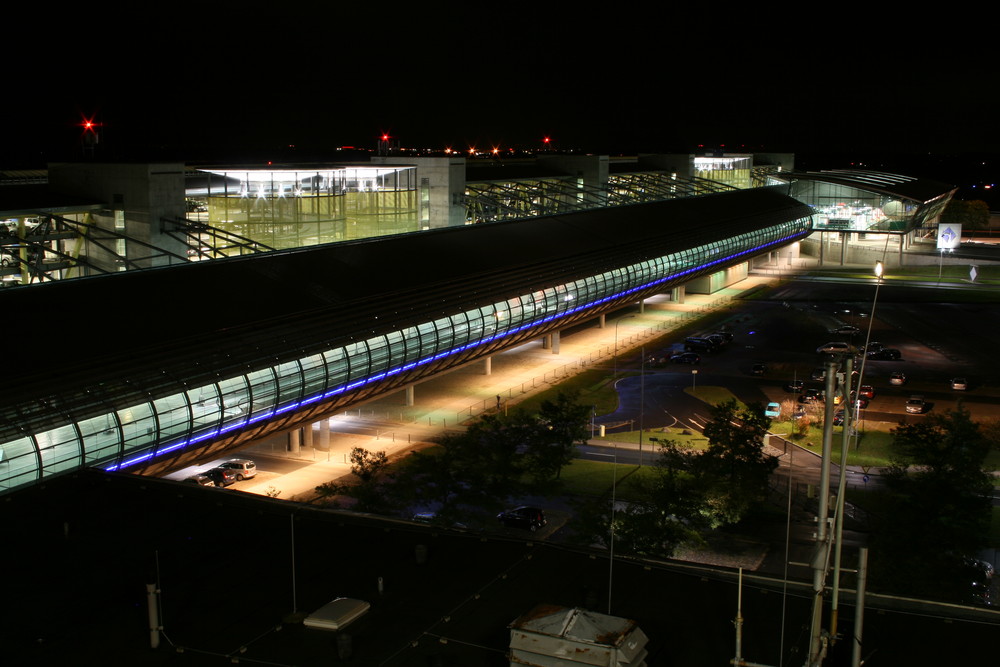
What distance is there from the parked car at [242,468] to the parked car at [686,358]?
76.7 feet

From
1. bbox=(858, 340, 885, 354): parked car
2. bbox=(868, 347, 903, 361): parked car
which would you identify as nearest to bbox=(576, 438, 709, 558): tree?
bbox=(868, 347, 903, 361): parked car

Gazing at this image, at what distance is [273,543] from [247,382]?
11.3 m

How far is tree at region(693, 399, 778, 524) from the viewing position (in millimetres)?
26250

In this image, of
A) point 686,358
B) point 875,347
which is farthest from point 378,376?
point 875,347

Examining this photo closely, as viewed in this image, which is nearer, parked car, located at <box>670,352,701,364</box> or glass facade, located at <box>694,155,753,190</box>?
parked car, located at <box>670,352,701,364</box>

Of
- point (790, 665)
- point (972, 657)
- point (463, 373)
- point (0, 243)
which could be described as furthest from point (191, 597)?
point (463, 373)

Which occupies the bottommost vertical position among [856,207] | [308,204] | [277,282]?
[277,282]

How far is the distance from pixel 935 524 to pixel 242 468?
789 inches

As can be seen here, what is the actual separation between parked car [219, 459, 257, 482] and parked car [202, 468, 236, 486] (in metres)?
0.14

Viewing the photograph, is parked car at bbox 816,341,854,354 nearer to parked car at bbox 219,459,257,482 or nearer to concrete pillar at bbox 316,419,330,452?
concrete pillar at bbox 316,419,330,452

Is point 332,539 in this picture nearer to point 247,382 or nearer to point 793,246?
point 247,382

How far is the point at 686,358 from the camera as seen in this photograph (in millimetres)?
47219

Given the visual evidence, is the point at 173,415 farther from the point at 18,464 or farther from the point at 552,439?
the point at 552,439

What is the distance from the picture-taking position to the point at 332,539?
13.9m
